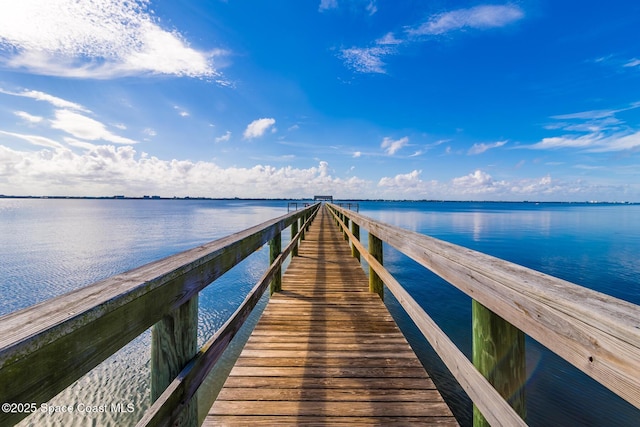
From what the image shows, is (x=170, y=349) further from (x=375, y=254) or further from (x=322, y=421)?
(x=375, y=254)

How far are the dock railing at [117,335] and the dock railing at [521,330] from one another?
1.28m

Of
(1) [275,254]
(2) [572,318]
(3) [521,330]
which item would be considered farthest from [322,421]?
(1) [275,254]

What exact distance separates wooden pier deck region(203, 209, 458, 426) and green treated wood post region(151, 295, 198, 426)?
89cm

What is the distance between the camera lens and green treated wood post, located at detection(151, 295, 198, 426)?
1.30 meters

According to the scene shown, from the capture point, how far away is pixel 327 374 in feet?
8.18

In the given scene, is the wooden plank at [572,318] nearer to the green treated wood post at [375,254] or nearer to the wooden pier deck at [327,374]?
the wooden pier deck at [327,374]

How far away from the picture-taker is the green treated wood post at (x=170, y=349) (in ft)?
4.26

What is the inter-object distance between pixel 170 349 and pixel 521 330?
5.01 feet

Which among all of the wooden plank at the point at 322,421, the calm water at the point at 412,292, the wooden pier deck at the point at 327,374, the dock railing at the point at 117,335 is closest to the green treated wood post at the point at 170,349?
the dock railing at the point at 117,335

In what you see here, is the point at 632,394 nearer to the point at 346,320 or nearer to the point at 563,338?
the point at 563,338

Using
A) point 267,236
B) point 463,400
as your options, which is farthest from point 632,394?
point 463,400

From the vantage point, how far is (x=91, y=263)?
17734 millimetres

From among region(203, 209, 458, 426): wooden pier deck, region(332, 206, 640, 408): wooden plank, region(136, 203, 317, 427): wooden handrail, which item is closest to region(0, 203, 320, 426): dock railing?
region(136, 203, 317, 427): wooden handrail

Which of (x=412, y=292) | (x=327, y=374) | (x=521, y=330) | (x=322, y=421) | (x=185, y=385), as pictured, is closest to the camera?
(x=521, y=330)
